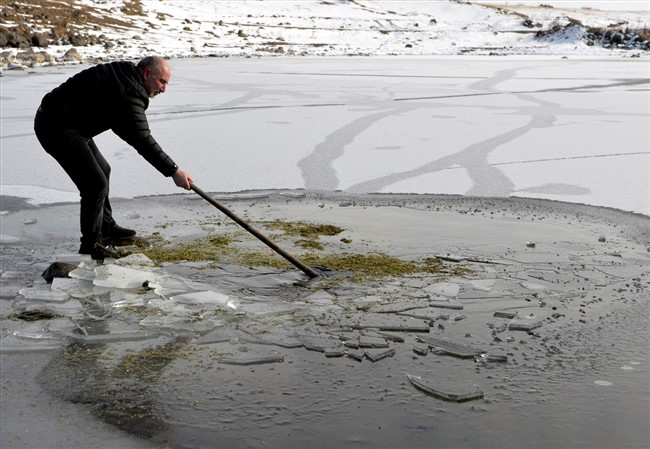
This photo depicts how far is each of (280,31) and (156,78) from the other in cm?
3703

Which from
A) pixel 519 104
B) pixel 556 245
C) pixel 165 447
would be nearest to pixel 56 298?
pixel 165 447

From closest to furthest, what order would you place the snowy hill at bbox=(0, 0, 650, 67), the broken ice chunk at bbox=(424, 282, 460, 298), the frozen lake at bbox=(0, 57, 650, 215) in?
the broken ice chunk at bbox=(424, 282, 460, 298)
the frozen lake at bbox=(0, 57, 650, 215)
the snowy hill at bbox=(0, 0, 650, 67)

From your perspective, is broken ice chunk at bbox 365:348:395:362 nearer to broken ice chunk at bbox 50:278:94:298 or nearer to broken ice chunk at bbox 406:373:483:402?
broken ice chunk at bbox 406:373:483:402

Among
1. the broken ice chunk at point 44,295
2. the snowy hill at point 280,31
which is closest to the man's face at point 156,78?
the broken ice chunk at point 44,295

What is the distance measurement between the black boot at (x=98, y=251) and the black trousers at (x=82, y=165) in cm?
2

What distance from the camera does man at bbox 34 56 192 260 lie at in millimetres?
4027

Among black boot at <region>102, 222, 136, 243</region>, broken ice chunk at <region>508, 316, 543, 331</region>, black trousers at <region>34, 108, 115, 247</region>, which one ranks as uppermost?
black trousers at <region>34, 108, 115, 247</region>

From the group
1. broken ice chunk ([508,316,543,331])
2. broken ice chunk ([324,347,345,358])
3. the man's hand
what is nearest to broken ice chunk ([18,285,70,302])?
the man's hand

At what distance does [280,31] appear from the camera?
40000 millimetres

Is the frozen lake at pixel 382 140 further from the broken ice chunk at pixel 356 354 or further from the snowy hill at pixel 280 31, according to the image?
the snowy hill at pixel 280 31

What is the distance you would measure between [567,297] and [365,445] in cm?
176

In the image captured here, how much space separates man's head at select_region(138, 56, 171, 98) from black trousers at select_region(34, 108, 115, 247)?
51 cm

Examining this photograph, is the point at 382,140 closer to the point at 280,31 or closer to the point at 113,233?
the point at 113,233

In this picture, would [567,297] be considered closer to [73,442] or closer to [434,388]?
[434,388]
